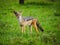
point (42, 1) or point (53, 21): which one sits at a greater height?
point (42, 1)

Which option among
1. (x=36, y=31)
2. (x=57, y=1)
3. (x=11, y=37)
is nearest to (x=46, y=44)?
(x=36, y=31)

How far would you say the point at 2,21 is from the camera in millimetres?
3635

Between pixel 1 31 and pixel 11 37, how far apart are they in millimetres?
160

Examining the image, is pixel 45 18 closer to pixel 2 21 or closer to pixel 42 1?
pixel 42 1

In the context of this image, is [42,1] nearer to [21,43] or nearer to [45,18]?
[45,18]

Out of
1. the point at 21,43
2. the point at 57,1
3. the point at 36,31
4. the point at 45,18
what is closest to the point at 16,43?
the point at 21,43

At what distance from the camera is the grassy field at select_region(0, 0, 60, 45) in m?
3.56

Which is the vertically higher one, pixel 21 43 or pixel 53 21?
pixel 53 21

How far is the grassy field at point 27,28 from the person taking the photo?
3.56m

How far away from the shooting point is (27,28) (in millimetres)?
3629

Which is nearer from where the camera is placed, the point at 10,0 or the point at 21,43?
the point at 21,43

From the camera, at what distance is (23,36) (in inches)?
142

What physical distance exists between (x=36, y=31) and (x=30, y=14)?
0.27 meters

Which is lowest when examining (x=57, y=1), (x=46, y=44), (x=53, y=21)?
(x=46, y=44)
